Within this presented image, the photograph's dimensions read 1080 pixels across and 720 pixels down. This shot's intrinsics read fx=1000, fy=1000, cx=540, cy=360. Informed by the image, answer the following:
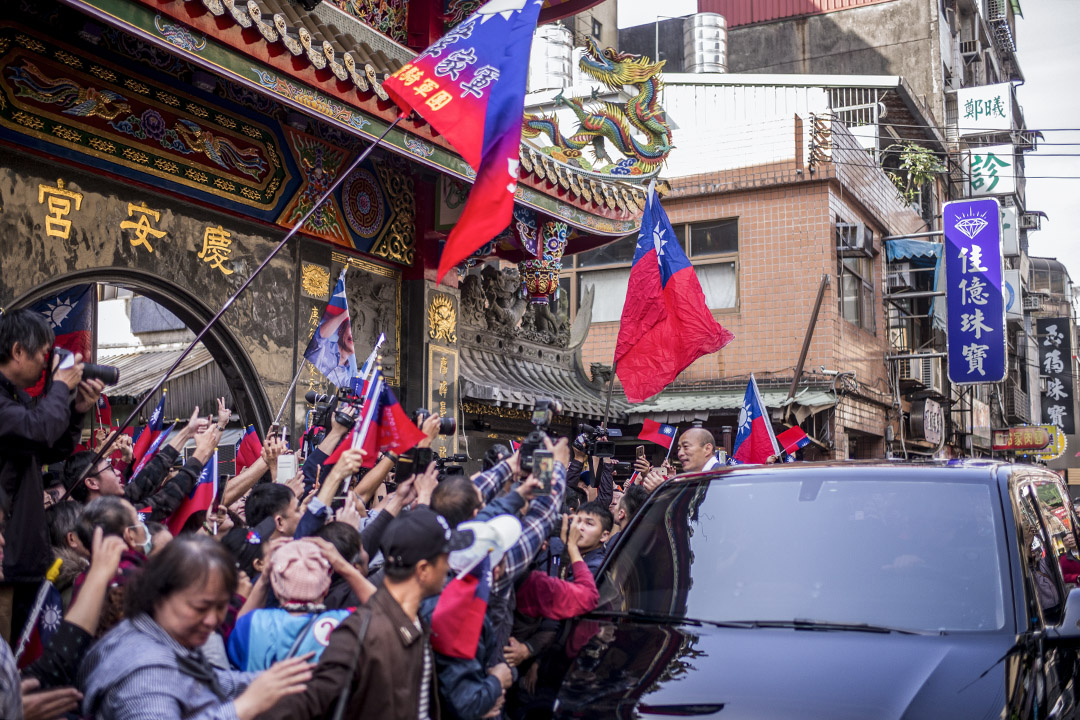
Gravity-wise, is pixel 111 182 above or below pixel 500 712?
above

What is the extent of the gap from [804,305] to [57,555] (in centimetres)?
1509

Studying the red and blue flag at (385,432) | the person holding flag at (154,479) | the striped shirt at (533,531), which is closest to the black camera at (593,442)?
the red and blue flag at (385,432)

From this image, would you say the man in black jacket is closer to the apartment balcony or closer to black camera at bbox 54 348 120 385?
black camera at bbox 54 348 120 385

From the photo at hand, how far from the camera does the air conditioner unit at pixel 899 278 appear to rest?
819 inches

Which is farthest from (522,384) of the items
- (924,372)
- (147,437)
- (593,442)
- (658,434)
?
(924,372)

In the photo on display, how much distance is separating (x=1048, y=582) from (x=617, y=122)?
7.51 m

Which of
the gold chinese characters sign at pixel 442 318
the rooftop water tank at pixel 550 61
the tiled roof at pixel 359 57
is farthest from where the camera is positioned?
the rooftop water tank at pixel 550 61

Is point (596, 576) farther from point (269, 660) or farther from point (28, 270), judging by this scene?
point (28, 270)

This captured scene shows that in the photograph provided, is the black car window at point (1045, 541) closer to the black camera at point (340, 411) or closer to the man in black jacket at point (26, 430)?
the black camera at point (340, 411)

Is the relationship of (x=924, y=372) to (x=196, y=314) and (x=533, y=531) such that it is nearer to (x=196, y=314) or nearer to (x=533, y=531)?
(x=196, y=314)

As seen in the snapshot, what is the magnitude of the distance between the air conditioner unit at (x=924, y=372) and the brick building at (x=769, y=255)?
1.68 metres

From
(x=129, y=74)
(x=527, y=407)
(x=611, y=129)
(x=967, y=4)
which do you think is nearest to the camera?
(x=129, y=74)

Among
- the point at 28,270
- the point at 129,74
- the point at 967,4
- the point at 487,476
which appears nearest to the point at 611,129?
the point at 129,74

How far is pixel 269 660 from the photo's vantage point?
3.30 m
